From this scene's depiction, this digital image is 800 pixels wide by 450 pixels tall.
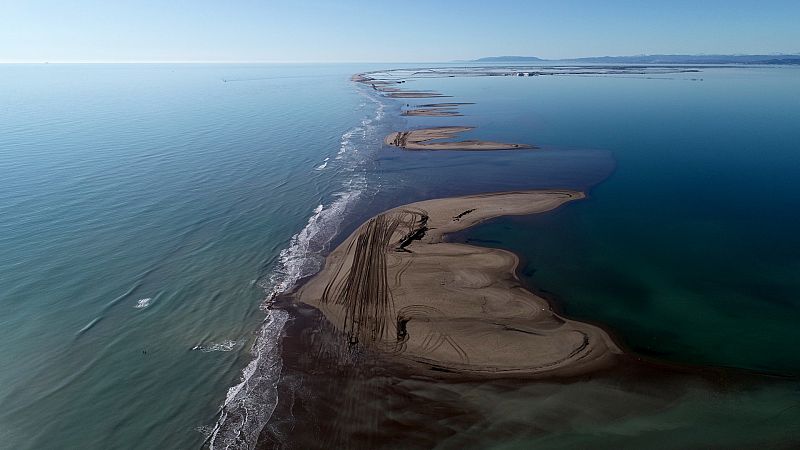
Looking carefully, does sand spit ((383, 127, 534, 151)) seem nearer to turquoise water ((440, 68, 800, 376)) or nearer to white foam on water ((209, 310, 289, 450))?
turquoise water ((440, 68, 800, 376))

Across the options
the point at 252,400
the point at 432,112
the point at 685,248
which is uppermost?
the point at 432,112

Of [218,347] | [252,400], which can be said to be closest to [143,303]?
[218,347]

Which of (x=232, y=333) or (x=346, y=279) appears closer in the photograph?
(x=232, y=333)

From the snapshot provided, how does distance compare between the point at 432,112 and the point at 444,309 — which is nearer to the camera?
the point at 444,309

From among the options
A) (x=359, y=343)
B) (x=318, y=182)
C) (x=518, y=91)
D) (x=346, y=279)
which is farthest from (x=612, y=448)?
(x=518, y=91)

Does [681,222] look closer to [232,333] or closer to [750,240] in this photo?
[750,240]

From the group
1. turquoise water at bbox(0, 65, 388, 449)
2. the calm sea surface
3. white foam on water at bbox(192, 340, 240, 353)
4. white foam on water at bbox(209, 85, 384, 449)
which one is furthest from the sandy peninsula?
white foam on water at bbox(192, 340, 240, 353)

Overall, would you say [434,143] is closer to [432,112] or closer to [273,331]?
[432,112]
